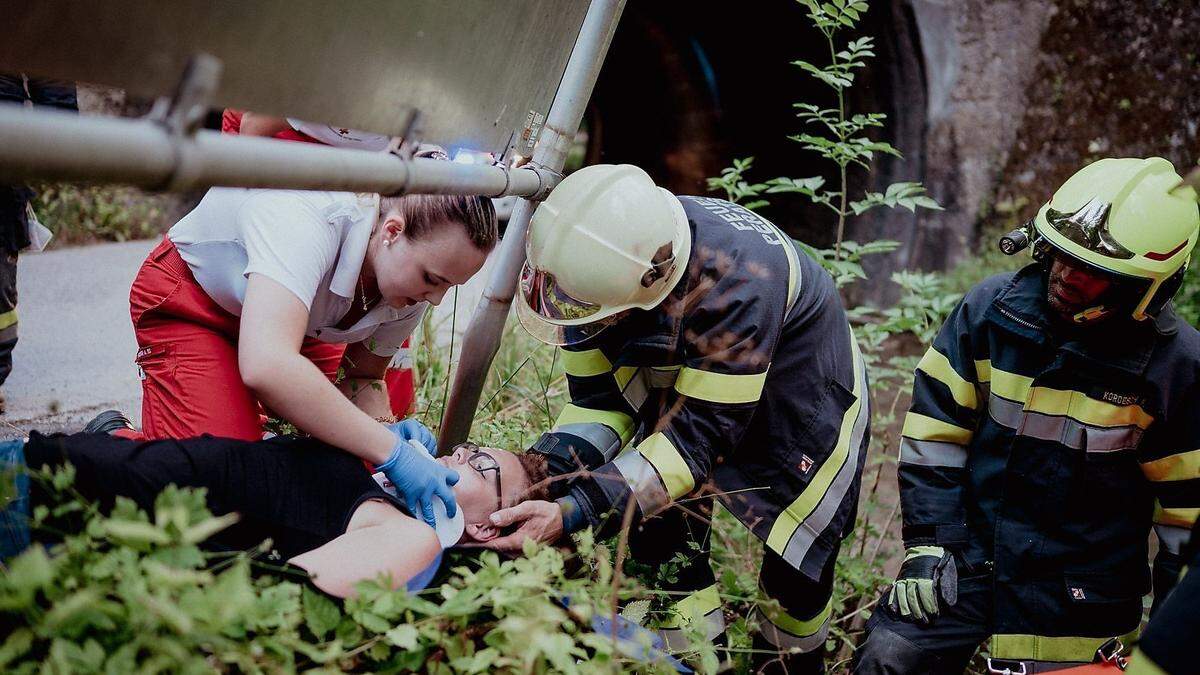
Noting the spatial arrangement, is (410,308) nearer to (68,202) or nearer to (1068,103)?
(68,202)

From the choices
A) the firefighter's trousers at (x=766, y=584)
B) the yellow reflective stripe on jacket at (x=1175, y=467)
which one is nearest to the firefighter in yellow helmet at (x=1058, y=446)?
the yellow reflective stripe on jacket at (x=1175, y=467)

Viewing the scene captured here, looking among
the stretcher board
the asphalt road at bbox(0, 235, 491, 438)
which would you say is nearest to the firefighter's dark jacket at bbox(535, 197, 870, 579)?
the stretcher board

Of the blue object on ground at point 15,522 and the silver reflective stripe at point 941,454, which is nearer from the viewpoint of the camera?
the blue object on ground at point 15,522

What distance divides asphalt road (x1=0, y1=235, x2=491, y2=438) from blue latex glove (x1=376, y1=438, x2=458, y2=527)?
912 mm

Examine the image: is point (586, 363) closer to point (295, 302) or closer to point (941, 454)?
point (295, 302)

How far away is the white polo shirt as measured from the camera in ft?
7.36

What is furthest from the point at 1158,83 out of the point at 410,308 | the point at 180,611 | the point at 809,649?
the point at 180,611

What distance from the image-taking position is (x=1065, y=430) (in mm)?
2605

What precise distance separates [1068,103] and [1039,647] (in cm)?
715

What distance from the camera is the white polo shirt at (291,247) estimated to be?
2.24 meters

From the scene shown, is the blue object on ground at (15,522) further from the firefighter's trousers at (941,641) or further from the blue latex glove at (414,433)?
the firefighter's trousers at (941,641)

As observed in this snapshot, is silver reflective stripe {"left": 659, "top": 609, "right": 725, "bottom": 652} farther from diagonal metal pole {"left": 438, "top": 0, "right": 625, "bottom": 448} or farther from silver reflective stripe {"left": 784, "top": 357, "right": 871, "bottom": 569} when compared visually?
diagonal metal pole {"left": 438, "top": 0, "right": 625, "bottom": 448}

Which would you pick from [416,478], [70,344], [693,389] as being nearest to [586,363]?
[693,389]

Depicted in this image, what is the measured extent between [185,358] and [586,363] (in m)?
1.28
